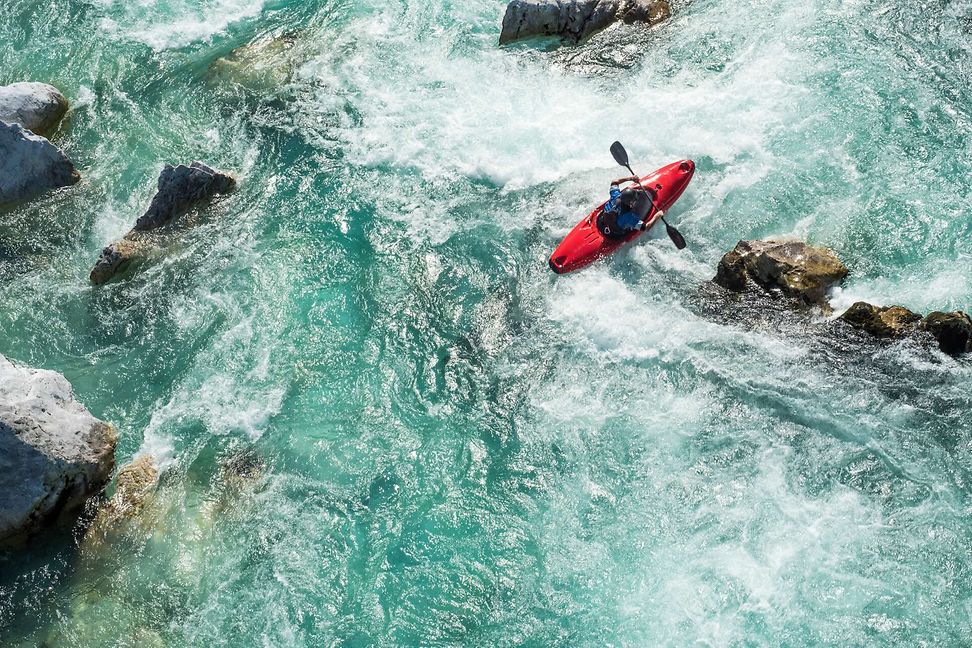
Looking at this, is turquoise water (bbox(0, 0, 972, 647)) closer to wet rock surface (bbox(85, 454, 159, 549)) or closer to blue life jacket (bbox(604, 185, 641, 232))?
wet rock surface (bbox(85, 454, 159, 549))

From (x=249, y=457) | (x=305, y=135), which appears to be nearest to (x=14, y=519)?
(x=249, y=457)

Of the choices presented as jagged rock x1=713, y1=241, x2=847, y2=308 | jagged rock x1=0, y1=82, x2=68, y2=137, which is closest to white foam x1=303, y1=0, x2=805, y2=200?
jagged rock x1=713, y1=241, x2=847, y2=308

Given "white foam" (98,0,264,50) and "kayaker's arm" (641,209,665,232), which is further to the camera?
"white foam" (98,0,264,50)

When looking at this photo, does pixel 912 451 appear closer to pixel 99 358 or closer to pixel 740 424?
pixel 740 424

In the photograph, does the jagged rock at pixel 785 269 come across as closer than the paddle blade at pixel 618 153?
Yes

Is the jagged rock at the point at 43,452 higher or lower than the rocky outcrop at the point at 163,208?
lower

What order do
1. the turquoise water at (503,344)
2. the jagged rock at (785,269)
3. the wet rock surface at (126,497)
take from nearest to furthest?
the turquoise water at (503,344) < the wet rock surface at (126,497) < the jagged rock at (785,269)

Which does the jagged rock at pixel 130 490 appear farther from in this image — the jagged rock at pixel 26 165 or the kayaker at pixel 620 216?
the kayaker at pixel 620 216

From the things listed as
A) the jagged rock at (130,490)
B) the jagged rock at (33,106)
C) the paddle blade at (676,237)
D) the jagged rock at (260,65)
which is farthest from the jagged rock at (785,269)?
the jagged rock at (33,106)
